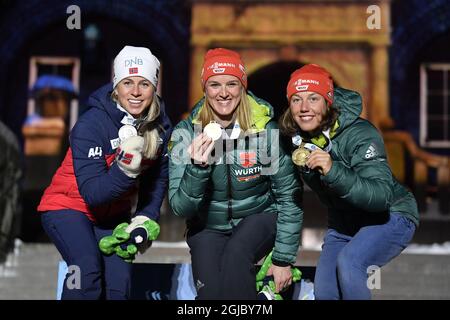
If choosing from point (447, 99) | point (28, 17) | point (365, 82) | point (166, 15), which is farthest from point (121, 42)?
point (447, 99)

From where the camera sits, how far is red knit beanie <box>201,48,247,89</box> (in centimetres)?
362

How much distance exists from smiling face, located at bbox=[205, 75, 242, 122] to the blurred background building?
4.91 metres

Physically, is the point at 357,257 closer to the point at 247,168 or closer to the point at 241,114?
the point at 247,168

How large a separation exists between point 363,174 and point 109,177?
1149mm

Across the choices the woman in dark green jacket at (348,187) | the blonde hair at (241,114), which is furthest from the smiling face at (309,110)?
the blonde hair at (241,114)

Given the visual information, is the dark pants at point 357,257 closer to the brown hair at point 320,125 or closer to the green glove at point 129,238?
the brown hair at point 320,125

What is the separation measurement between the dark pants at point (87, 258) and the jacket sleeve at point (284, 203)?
75 centimetres

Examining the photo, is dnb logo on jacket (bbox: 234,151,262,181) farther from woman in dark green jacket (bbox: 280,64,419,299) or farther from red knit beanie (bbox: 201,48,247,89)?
red knit beanie (bbox: 201,48,247,89)

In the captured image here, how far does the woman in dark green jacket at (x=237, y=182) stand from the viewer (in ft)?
11.7

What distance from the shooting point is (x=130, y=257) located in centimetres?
360

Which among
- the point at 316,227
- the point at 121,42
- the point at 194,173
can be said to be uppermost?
the point at 121,42

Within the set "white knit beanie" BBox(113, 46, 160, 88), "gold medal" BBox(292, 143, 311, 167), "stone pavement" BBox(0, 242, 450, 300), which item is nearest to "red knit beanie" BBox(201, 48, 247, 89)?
"white knit beanie" BBox(113, 46, 160, 88)
